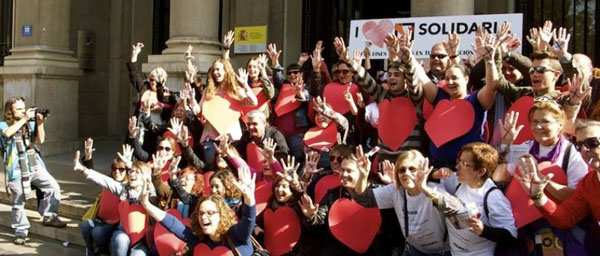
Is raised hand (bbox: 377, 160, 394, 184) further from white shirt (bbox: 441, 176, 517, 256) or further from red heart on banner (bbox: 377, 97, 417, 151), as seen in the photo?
white shirt (bbox: 441, 176, 517, 256)

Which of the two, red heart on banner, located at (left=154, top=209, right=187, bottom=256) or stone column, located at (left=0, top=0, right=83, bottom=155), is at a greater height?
stone column, located at (left=0, top=0, right=83, bottom=155)

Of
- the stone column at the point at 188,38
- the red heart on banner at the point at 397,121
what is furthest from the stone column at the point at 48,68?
the red heart on banner at the point at 397,121

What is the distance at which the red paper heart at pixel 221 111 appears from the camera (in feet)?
20.5

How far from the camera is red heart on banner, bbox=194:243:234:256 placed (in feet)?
15.1

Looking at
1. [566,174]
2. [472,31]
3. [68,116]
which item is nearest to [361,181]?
[566,174]

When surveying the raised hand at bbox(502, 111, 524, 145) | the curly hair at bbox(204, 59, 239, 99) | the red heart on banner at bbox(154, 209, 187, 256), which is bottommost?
the red heart on banner at bbox(154, 209, 187, 256)

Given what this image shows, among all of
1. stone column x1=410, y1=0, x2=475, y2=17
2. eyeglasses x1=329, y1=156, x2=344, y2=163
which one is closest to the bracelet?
eyeglasses x1=329, y1=156, x2=344, y2=163

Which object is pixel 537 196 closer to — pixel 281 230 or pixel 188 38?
pixel 281 230

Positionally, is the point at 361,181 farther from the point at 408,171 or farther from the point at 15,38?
the point at 15,38

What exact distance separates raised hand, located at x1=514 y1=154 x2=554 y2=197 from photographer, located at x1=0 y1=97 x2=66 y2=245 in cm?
517

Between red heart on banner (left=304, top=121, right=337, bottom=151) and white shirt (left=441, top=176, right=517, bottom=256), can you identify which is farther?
red heart on banner (left=304, top=121, right=337, bottom=151)

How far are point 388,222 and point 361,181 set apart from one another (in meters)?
0.47

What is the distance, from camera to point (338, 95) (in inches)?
235

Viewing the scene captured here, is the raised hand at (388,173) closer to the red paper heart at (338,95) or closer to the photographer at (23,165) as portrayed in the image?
the red paper heart at (338,95)
